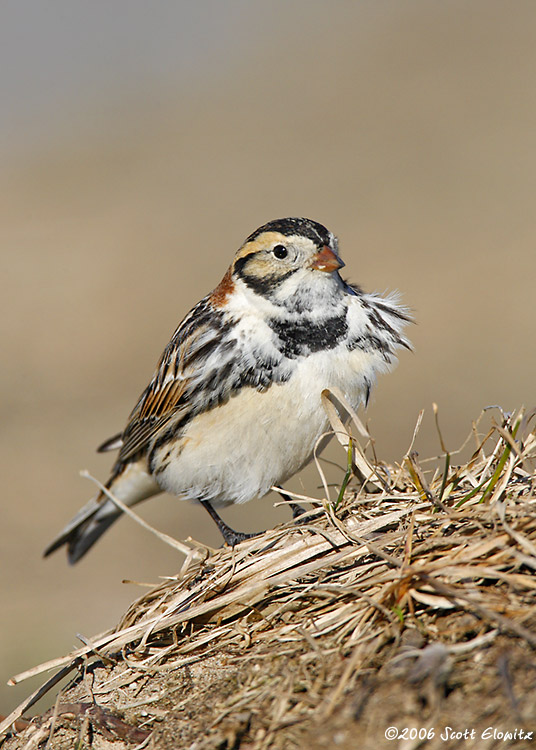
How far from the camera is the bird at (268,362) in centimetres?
482

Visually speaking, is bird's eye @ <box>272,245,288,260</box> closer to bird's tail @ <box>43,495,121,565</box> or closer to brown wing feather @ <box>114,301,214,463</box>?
brown wing feather @ <box>114,301,214,463</box>

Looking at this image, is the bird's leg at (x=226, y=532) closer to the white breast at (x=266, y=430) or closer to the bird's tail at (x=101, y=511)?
the white breast at (x=266, y=430)

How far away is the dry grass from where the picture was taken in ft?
9.11

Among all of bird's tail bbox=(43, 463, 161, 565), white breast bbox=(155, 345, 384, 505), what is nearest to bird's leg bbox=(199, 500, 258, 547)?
white breast bbox=(155, 345, 384, 505)

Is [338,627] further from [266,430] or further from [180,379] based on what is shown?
[180,379]

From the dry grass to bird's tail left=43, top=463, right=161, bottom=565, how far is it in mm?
2091

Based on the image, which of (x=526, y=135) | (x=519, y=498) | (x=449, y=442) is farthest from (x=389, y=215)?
(x=519, y=498)

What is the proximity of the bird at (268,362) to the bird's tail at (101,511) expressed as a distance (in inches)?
31.4

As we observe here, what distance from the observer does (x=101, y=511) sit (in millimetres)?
6984

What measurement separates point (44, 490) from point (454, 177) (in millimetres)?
11825

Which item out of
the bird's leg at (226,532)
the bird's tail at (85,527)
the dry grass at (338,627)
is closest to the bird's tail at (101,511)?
the bird's tail at (85,527)

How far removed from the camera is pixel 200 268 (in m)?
17.9

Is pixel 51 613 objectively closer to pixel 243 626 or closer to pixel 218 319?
pixel 218 319

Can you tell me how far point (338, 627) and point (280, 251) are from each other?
244 centimetres
